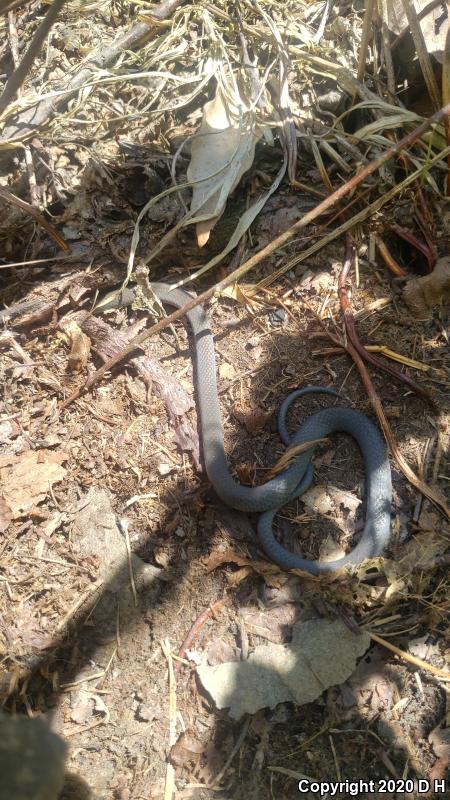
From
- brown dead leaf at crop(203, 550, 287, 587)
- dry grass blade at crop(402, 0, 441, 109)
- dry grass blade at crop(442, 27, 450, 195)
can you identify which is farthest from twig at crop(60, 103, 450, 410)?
brown dead leaf at crop(203, 550, 287, 587)

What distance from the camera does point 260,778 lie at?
102 inches

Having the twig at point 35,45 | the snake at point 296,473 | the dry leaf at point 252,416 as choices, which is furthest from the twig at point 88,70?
the dry leaf at point 252,416

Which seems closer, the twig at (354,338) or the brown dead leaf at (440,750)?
the brown dead leaf at (440,750)

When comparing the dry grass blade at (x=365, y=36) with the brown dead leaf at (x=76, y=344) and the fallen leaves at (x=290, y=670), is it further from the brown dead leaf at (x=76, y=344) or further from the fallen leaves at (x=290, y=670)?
the fallen leaves at (x=290, y=670)

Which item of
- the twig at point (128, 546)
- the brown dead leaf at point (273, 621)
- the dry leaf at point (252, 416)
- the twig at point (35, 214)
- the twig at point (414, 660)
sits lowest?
the twig at point (414, 660)

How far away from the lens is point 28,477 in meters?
3.28

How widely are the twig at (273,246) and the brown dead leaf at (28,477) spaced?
14.0 inches

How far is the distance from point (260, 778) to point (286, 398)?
196 cm

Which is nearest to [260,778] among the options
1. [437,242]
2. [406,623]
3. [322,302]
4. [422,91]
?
[406,623]

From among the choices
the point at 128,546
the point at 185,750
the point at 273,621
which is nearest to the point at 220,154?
the point at 128,546

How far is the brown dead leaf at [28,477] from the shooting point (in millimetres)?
3197

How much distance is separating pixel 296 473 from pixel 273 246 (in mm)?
1337

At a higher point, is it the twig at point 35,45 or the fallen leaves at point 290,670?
the twig at point 35,45

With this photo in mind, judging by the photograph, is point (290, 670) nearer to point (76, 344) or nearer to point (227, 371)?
point (227, 371)
